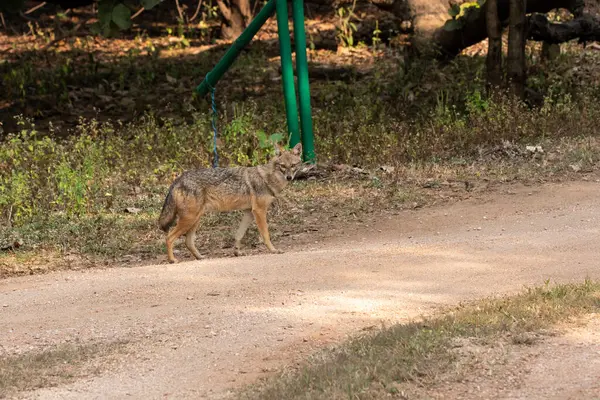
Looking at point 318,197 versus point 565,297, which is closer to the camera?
point 565,297

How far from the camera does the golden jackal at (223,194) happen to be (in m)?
8.91

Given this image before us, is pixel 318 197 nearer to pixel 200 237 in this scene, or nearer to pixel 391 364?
pixel 200 237

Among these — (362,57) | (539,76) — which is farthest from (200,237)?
(362,57)

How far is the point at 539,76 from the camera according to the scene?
15.8m

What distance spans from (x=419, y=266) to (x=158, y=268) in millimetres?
2048

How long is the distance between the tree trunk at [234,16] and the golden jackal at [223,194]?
1098cm

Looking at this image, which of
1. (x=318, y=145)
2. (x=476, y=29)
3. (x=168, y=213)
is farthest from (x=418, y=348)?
(x=476, y=29)

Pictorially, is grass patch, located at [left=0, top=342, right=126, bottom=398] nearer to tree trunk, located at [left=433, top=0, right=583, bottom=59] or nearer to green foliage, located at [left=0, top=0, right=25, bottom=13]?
green foliage, located at [left=0, top=0, right=25, bottom=13]

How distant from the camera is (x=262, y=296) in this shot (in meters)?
7.27

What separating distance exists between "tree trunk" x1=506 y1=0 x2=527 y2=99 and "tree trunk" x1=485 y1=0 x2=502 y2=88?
1.05 ft

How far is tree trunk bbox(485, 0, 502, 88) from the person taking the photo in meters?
14.5

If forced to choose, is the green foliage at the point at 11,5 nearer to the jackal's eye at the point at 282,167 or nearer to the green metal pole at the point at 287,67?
the green metal pole at the point at 287,67

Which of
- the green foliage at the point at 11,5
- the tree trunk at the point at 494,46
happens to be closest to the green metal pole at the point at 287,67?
the tree trunk at the point at 494,46

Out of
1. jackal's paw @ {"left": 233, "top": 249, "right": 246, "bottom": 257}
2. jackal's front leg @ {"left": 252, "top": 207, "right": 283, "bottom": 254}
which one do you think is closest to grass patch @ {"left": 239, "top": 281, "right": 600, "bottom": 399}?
jackal's front leg @ {"left": 252, "top": 207, "right": 283, "bottom": 254}
